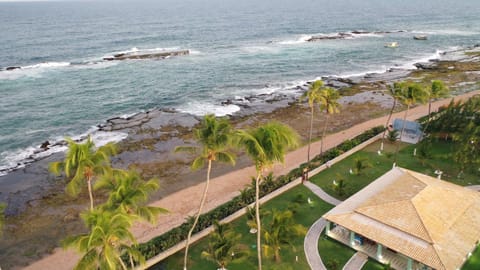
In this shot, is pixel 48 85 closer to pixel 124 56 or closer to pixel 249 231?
pixel 124 56

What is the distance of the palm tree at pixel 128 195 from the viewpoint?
60.5ft

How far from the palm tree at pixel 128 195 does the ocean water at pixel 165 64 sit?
101ft

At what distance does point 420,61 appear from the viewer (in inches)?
3617

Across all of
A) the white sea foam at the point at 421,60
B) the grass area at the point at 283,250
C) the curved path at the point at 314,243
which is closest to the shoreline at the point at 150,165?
the grass area at the point at 283,250

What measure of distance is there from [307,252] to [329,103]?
1711 centimetres

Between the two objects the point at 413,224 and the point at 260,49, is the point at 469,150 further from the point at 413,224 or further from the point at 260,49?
the point at 260,49

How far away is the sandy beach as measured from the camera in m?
28.0

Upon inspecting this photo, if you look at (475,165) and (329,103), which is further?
(329,103)

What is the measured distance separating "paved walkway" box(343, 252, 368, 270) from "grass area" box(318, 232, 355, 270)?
25cm

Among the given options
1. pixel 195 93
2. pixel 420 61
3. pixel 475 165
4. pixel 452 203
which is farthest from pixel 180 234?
pixel 420 61

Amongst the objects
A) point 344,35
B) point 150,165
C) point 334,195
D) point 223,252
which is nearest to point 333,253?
point 223,252

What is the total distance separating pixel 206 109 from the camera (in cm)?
6084

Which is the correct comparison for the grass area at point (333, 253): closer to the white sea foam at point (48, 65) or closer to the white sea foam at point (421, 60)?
the white sea foam at point (421, 60)

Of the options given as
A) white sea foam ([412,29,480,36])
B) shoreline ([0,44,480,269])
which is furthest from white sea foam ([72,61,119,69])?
white sea foam ([412,29,480,36])
